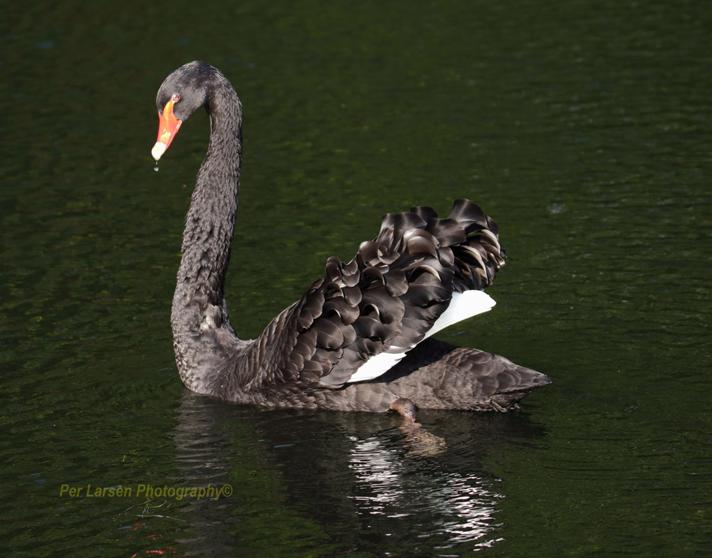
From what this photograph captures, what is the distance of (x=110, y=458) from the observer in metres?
7.20

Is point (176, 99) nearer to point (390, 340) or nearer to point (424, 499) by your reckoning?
point (390, 340)

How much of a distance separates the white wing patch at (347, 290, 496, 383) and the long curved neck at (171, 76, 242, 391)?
134cm

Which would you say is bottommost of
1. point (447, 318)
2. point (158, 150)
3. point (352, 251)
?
point (447, 318)

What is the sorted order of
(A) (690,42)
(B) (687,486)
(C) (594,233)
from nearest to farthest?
(B) (687,486) → (C) (594,233) → (A) (690,42)

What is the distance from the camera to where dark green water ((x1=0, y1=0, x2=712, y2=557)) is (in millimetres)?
6449

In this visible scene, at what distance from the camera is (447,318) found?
734 cm

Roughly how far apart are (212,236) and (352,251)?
5.98ft

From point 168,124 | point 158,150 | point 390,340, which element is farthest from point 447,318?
point 168,124

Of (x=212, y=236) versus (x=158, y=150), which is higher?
(x=158, y=150)

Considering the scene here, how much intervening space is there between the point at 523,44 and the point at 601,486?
8.73 meters

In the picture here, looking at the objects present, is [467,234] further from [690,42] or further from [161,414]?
[690,42]

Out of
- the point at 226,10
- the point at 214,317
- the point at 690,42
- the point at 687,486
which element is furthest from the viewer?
the point at 226,10

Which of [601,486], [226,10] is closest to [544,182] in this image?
[601,486]

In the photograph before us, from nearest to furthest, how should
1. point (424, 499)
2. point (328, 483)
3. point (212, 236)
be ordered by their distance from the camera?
point (424, 499)
point (328, 483)
point (212, 236)
